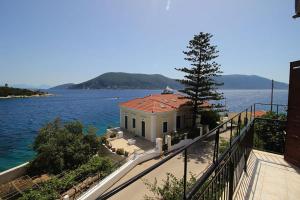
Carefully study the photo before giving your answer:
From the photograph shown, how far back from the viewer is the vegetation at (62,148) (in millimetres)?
13016

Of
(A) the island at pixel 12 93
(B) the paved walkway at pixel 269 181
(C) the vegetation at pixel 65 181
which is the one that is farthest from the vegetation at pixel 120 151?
(A) the island at pixel 12 93

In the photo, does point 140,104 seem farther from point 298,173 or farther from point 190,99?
point 298,173

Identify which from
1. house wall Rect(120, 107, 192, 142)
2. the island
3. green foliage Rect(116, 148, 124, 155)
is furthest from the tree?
the island

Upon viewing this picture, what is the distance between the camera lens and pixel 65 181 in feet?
35.3

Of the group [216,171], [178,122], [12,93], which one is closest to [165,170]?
[178,122]

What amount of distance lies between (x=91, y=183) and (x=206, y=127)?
454 inches

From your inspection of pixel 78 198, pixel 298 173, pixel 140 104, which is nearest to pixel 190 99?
pixel 140 104

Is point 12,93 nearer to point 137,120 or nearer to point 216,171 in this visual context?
point 137,120

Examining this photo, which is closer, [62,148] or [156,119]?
[62,148]

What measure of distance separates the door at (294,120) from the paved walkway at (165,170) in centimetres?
331

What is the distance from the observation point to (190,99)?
18.8 meters

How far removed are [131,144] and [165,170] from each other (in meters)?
5.27

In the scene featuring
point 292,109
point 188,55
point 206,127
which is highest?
point 188,55

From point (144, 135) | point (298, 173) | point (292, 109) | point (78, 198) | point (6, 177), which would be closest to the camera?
point (298, 173)
